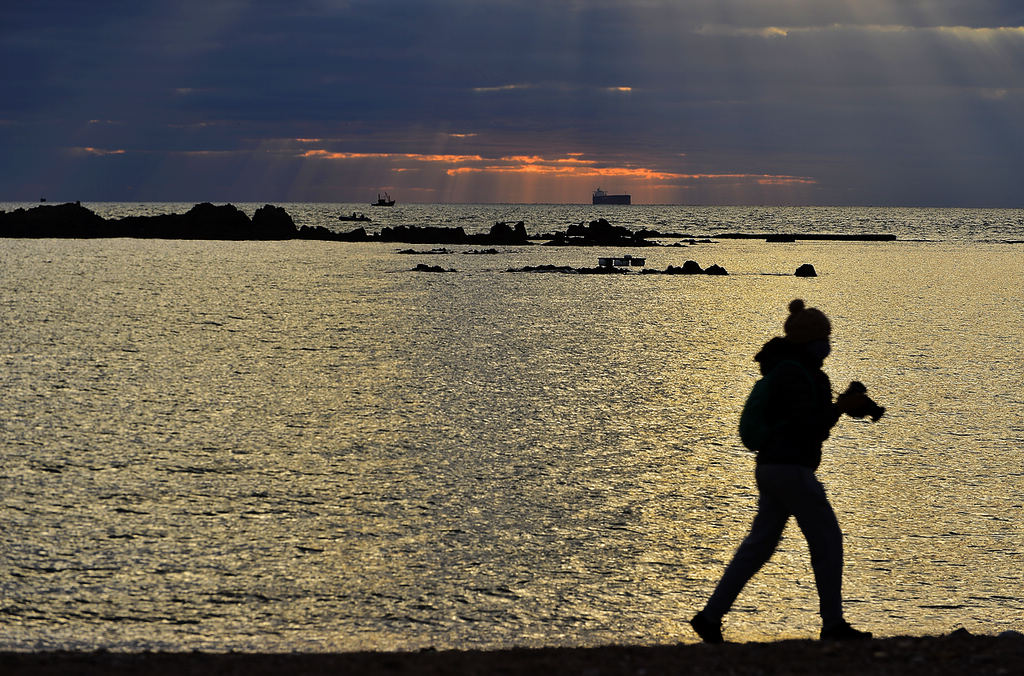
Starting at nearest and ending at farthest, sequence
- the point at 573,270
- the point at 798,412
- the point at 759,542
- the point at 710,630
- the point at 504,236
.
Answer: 1. the point at 798,412
2. the point at 759,542
3. the point at 710,630
4. the point at 573,270
5. the point at 504,236

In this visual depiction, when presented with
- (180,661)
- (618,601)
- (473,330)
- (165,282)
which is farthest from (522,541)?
(165,282)

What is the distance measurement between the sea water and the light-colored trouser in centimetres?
118

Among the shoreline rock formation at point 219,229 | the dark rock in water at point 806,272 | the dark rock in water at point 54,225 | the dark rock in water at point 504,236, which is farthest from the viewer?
the dark rock in water at point 54,225

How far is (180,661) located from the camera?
689cm

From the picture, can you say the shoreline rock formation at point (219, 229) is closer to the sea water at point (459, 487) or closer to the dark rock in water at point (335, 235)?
the dark rock in water at point (335, 235)

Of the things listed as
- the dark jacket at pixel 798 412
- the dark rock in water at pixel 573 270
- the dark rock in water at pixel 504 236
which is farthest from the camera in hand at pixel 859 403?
the dark rock in water at pixel 504 236

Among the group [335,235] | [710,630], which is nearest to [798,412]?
[710,630]

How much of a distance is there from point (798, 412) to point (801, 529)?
3.03 ft

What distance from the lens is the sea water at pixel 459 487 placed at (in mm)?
9172

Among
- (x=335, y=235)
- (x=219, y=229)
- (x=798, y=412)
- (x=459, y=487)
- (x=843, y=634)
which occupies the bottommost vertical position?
(x=459, y=487)

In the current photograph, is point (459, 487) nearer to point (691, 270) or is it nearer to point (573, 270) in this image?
point (573, 270)

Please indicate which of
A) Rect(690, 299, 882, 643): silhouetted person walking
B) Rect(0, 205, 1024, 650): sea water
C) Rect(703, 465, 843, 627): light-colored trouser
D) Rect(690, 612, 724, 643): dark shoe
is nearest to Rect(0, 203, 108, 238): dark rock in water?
Rect(0, 205, 1024, 650): sea water

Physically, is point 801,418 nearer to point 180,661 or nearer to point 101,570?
point 180,661

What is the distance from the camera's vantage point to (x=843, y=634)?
7.54 m
